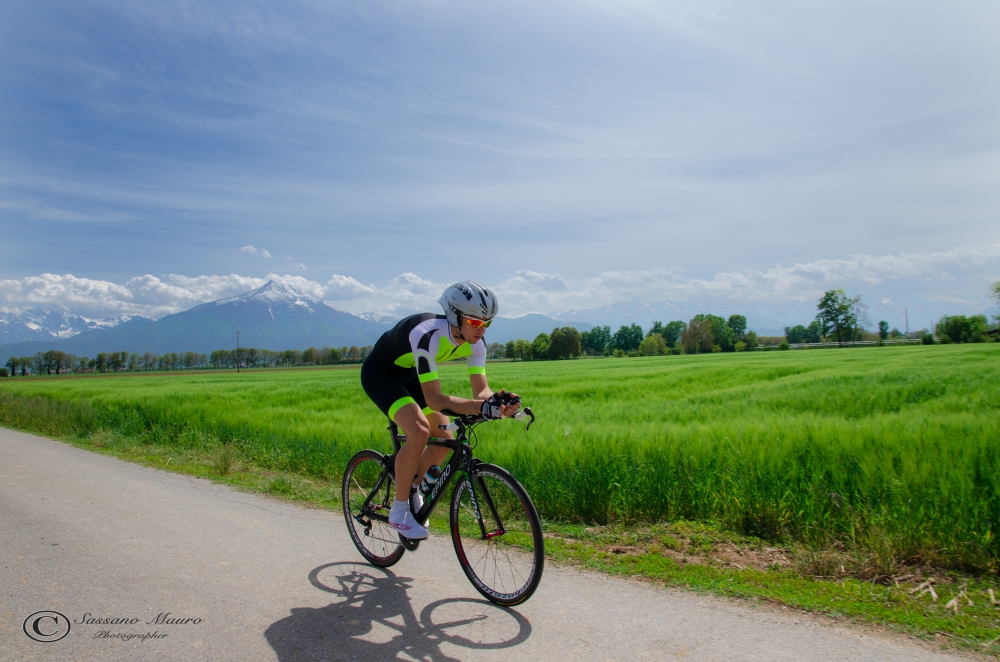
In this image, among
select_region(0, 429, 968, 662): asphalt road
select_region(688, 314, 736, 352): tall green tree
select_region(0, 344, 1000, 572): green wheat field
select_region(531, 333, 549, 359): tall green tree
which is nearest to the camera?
select_region(0, 429, 968, 662): asphalt road

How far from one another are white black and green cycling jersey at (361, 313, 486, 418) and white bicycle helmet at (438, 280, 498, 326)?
0.14 metres

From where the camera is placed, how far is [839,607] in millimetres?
3734

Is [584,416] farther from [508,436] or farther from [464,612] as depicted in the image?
[464,612]

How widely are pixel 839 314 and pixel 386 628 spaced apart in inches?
5600

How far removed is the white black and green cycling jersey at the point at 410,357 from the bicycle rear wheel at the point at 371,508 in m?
0.76

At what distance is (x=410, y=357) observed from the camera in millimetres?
4582

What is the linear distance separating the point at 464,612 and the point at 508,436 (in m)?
4.90

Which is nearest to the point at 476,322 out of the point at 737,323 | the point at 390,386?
the point at 390,386

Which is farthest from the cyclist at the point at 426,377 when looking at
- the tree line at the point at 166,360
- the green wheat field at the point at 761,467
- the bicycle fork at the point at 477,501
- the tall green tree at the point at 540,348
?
the tree line at the point at 166,360

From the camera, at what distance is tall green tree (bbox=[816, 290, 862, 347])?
12281 centimetres

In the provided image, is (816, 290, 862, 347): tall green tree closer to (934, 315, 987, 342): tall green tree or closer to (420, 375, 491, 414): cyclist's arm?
(934, 315, 987, 342): tall green tree

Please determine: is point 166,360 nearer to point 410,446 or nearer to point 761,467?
point 410,446

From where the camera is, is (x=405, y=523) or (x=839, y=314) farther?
(x=839, y=314)

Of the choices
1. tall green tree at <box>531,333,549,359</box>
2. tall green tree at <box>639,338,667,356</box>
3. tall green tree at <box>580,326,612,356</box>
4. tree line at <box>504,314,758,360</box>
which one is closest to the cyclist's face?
tree line at <box>504,314,758,360</box>
